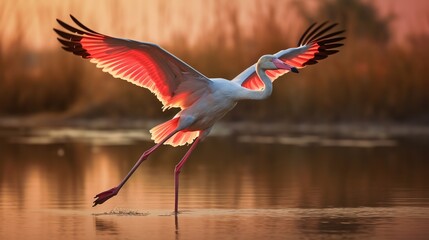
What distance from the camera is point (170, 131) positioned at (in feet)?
45.9

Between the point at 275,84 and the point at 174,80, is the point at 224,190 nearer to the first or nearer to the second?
the point at 174,80

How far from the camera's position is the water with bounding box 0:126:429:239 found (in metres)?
10.9

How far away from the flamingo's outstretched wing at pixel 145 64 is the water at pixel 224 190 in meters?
1.21

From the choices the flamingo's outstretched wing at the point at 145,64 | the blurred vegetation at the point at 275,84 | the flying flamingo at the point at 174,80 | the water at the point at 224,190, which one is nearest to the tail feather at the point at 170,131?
the flying flamingo at the point at 174,80

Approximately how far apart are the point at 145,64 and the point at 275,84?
11858 mm

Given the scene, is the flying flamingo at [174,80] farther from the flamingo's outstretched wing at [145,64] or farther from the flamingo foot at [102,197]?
the flamingo foot at [102,197]

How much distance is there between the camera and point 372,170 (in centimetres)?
1706

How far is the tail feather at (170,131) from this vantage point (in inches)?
551

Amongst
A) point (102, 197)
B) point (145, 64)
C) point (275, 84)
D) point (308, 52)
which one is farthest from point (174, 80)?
point (275, 84)

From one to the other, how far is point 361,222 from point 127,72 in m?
3.97

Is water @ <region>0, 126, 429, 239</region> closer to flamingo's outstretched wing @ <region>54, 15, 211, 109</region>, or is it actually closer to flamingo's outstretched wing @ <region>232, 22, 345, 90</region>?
flamingo's outstretched wing @ <region>54, 15, 211, 109</region>

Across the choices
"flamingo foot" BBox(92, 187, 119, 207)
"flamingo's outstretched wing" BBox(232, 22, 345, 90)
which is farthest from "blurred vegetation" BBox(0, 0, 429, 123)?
"flamingo foot" BBox(92, 187, 119, 207)

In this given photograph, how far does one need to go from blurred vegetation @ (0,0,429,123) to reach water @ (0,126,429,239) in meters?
2.96

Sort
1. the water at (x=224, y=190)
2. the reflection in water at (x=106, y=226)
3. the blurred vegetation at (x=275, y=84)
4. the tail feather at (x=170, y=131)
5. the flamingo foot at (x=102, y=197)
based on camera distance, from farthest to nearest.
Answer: the blurred vegetation at (x=275, y=84)
the tail feather at (x=170, y=131)
the flamingo foot at (x=102, y=197)
the water at (x=224, y=190)
the reflection in water at (x=106, y=226)
